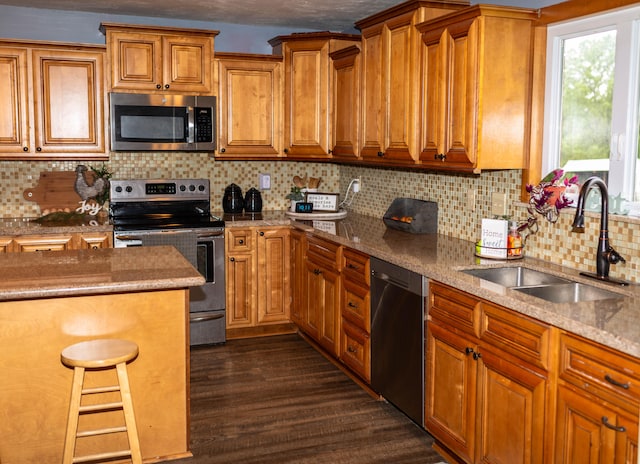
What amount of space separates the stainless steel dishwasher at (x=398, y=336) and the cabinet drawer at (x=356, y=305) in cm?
8

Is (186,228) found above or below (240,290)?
above

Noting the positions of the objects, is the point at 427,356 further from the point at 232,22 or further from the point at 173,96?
the point at 232,22

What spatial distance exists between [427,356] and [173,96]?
2.86 m

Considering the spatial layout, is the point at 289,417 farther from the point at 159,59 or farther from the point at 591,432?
the point at 159,59

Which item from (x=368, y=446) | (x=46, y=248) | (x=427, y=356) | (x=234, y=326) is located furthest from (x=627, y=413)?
(x=46, y=248)

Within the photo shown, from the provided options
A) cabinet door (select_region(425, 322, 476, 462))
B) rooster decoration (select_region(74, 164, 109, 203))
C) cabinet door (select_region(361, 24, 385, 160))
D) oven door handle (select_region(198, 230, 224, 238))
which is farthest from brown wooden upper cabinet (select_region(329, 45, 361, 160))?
cabinet door (select_region(425, 322, 476, 462))

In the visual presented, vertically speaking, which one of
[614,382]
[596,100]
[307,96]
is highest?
[307,96]

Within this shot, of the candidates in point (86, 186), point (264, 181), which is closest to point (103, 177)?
point (86, 186)

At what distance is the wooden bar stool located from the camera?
101 inches

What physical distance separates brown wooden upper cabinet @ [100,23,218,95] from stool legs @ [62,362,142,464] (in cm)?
284

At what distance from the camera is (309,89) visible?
524 centimetres

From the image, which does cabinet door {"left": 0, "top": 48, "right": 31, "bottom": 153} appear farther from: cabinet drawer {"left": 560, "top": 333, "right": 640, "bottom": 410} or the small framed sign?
cabinet drawer {"left": 560, "top": 333, "right": 640, "bottom": 410}

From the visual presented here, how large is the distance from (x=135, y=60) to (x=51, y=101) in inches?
25.7

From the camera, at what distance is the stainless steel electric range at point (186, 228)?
480 cm
